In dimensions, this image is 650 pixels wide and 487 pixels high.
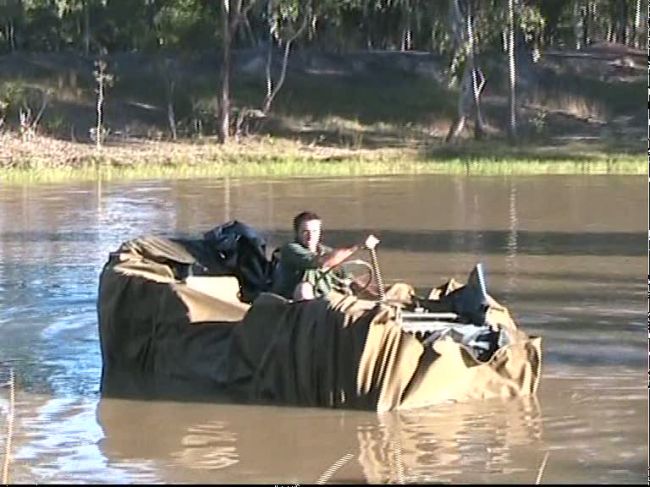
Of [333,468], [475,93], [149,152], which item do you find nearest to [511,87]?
[475,93]

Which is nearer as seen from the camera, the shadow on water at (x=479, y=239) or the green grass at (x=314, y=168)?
the shadow on water at (x=479, y=239)

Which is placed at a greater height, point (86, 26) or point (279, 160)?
point (86, 26)

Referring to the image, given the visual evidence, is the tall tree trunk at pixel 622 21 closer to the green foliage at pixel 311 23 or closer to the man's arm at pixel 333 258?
the green foliage at pixel 311 23

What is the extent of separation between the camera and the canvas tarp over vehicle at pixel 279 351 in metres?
10.1

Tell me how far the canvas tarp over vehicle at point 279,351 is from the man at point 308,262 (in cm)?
43

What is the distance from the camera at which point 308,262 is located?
11.4 metres

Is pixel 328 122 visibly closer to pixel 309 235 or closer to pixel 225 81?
pixel 225 81

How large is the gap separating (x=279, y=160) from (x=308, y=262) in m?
28.6

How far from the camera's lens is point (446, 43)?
164ft

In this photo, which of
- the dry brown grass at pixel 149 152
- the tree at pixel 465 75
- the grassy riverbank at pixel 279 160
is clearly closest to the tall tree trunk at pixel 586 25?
the tree at pixel 465 75

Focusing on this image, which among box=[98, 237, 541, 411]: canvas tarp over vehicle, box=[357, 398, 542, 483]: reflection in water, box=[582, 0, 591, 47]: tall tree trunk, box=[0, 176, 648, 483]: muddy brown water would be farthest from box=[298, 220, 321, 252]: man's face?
box=[582, 0, 591, 47]: tall tree trunk

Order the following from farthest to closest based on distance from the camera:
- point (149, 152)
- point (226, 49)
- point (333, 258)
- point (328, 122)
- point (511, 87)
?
point (328, 122) → point (511, 87) → point (226, 49) → point (149, 152) → point (333, 258)

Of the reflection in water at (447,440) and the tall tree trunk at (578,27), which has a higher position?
the tall tree trunk at (578,27)

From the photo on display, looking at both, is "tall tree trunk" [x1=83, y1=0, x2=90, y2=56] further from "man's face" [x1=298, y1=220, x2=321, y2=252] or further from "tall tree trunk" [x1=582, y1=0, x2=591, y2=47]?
"man's face" [x1=298, y1=220, x2=321, y2=252]
